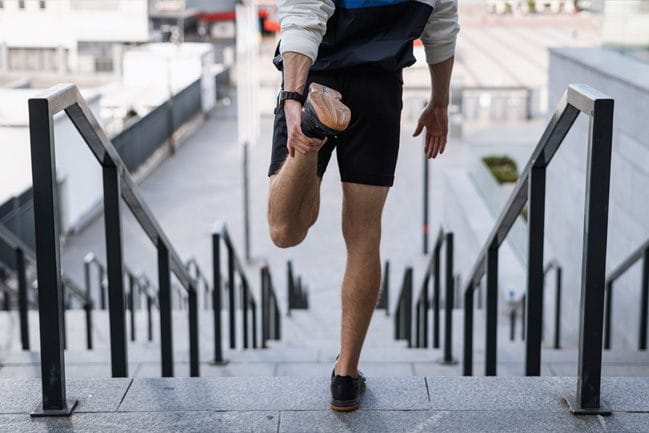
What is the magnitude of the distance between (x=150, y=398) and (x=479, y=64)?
43303 millimetres

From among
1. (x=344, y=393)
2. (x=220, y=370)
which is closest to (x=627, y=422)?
(x=344, y=393)

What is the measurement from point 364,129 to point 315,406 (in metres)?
0.80

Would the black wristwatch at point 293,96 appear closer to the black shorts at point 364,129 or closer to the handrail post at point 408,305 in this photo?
the black shorts at point 364,129

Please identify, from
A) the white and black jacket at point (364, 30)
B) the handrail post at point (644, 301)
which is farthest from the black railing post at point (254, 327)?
the white and black jacket at point (364, 30)

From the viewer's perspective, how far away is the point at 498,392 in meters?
3.16

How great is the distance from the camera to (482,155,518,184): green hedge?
1578 cm

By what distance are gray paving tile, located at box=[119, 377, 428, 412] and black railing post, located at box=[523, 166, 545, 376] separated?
59 cm

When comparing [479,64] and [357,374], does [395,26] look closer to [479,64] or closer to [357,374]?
[357,374]

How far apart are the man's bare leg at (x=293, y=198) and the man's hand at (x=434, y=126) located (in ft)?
1.98

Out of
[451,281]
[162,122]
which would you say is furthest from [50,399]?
[162,122]

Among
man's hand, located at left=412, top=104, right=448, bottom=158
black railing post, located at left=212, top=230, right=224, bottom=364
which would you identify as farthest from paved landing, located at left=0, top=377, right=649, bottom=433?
black railing post, located at left=212, top=230, right=224, bottom=364

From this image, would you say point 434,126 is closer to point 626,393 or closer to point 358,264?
point 358,264

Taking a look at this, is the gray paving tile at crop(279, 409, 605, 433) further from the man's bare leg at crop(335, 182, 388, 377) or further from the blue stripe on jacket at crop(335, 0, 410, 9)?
the blue stripe on jacket at crop(335, 0, 410, 9)

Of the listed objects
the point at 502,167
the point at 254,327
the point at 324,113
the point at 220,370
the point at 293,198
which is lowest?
the point at 502,167
